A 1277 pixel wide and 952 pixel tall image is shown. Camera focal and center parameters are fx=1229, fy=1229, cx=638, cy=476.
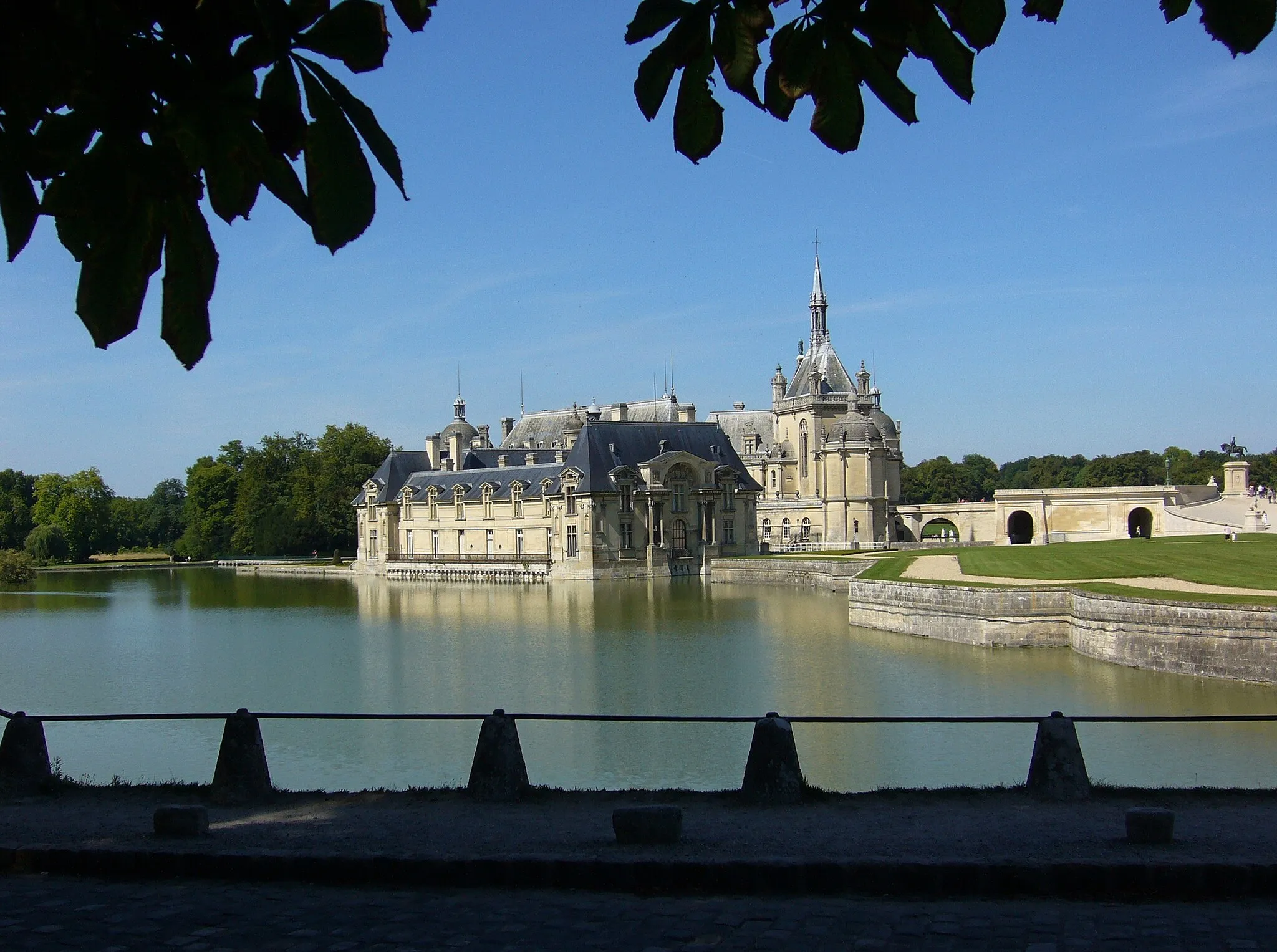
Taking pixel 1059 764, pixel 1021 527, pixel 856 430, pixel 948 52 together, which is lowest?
pixel 1059 764

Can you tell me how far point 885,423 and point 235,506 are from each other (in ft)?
148

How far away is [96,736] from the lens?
55.7 feet

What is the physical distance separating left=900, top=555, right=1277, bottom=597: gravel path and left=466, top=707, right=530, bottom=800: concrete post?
59.0ft

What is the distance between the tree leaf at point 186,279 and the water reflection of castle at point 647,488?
52.8 m

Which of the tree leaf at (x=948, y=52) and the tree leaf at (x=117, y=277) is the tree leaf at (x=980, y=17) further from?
the tree leaf at (x=117, y=277)

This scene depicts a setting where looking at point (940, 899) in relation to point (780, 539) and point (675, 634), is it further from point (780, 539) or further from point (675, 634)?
point (780, 539)

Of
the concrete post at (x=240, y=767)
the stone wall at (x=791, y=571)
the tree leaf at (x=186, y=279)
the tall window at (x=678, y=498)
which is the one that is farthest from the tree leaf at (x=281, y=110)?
the tall window at (x=678, y=498)

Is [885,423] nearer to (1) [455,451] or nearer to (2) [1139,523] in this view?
(2) [1139,523]

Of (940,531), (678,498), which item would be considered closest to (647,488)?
(678,498)

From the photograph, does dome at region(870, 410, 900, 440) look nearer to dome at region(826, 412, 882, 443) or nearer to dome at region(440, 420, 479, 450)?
dome at region(826, 412, 882, 443)

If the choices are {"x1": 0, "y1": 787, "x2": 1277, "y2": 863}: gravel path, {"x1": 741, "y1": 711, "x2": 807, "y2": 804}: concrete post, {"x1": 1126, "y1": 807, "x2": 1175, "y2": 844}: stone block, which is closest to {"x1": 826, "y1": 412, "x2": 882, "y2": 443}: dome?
{"x1": 0, "y1": 787, "x2": 1277, "y2": 863}: gravel path

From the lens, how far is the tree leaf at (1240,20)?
104 inches

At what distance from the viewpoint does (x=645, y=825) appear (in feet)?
24.4

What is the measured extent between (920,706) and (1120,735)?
4.05 metres
